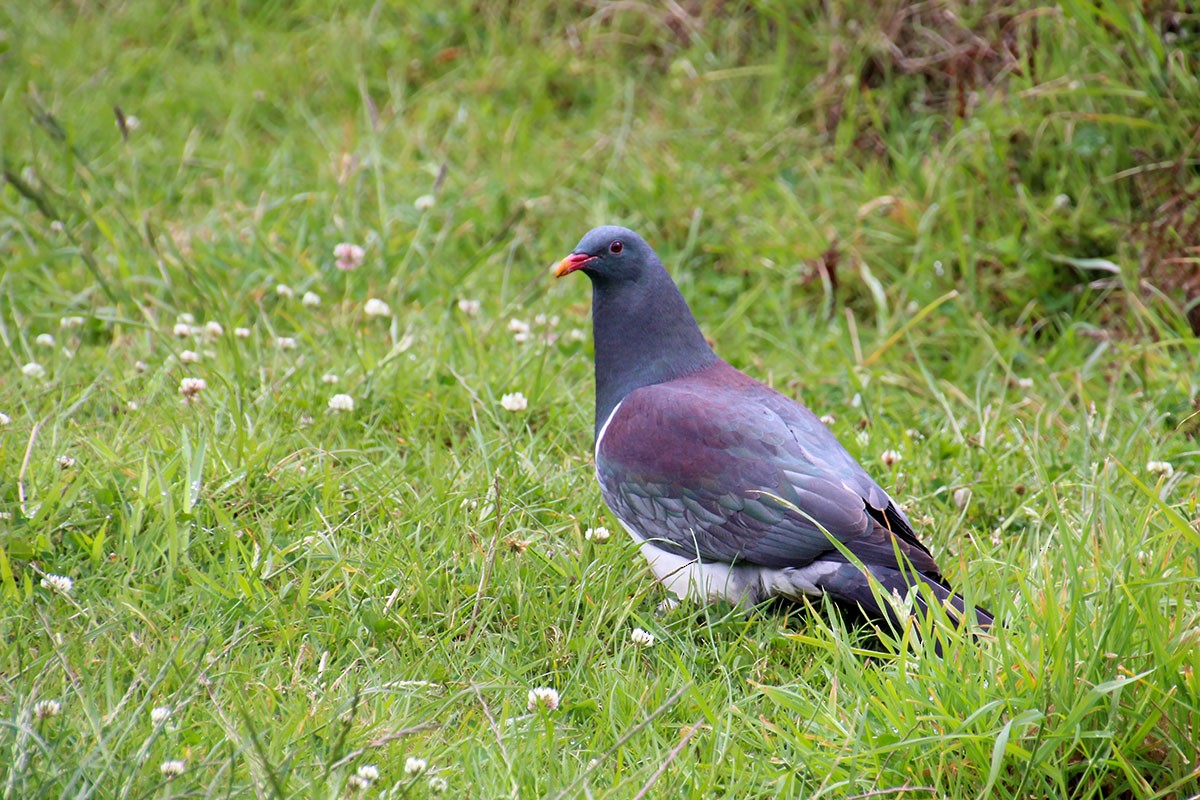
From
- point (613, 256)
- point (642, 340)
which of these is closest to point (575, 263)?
point (613, 256)

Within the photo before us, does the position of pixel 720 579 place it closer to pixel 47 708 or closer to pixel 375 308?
pixel 47 708

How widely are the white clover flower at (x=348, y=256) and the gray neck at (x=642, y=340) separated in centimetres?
133

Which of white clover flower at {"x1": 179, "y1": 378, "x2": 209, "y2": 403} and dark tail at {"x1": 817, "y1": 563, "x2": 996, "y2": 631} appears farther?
white clover flower at {"x1": 179, "y1": 378, "x2": 209, "y2": 403}

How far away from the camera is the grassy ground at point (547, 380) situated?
8.50 feet

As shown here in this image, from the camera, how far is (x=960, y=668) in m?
2.63

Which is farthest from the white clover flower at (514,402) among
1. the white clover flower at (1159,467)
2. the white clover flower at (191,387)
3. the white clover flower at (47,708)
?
the white clover flower at (1159,467)

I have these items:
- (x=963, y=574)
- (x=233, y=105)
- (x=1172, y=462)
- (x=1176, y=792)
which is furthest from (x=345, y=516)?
(x=233, y=105)

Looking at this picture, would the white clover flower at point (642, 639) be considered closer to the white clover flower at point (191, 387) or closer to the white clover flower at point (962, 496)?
the white clover flower at point (962, 496)

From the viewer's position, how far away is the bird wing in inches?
126

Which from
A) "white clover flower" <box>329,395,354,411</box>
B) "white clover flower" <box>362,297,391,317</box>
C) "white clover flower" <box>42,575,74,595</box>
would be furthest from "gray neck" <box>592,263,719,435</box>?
"white clover flower" <box>42,575,74,595</box>

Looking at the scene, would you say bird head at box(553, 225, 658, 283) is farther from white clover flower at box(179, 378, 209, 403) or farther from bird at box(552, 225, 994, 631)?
white clover flower at box(179, 378, 209, 403)

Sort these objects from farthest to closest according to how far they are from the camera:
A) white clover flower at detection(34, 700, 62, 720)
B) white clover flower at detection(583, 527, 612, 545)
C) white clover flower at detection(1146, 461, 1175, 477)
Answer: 1. white clover flower at detection(1146, 461, 1175, 477)
2. white clover flower at detection(583, 527, 612, 545)
3. white clover flower at detection(34, 700, 62, 720)

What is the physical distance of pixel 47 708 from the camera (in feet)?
8.13

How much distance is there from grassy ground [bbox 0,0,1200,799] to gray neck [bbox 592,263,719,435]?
0.32 meters
